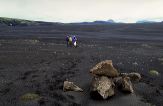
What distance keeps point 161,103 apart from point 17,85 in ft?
44.8

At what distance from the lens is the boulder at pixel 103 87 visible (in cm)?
2753

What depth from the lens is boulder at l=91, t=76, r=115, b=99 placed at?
27531 mm

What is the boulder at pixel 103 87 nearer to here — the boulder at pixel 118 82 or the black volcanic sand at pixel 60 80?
the black volcanic sand at pixel 60 80

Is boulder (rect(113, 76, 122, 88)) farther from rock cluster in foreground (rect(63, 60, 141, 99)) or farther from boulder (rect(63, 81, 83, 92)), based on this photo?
boulder (rect(63, 81, 83, 92))

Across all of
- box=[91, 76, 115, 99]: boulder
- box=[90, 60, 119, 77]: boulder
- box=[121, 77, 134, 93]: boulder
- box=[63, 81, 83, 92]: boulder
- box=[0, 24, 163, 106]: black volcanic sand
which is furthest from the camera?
box=[90, 60, 119, 77]: boulder

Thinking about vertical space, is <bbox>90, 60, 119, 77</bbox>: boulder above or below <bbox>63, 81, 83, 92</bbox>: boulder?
above

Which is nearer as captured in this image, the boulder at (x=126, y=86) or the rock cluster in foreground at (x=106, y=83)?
the rock cluster in foreground at (x=106, y=83)

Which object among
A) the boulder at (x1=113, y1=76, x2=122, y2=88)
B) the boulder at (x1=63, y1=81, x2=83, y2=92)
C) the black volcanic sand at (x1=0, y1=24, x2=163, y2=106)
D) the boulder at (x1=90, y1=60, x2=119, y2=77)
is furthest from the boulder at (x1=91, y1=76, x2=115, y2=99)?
the boulder at (x1=63, y1=81, x2=83, y2=92)

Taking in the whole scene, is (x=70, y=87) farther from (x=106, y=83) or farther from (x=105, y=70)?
(x=105, y=70)

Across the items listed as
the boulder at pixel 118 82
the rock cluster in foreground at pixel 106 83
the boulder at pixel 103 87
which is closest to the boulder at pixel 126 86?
the rock cluster in foreground at pixel 106 83

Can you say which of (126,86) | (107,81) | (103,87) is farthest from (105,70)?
(103,87)

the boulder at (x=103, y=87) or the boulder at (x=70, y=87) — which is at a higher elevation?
the boulder at (x=103, y=87)

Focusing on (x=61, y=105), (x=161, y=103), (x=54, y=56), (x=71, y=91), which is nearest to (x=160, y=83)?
(x=161, y=103)

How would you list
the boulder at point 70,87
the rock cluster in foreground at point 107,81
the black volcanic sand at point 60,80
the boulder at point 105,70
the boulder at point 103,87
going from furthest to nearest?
1. the boulder at point 105,70
2. the boulder at point 70,87
3. the rock cluster in foreground at point 107,81
4. the black volcanic sand at point 60,80
5. the boulder at point 103,87
